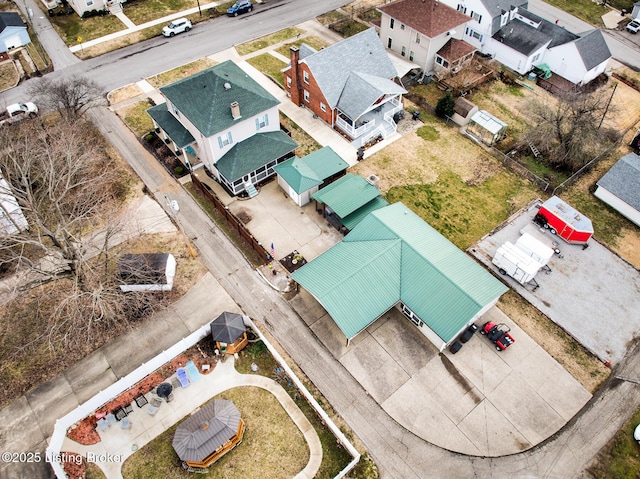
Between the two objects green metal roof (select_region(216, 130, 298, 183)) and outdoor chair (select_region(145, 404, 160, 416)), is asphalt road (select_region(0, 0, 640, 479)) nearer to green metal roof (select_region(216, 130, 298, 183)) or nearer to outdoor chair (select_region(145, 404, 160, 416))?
green metal roof (select_region(216, 130, 298, 183))

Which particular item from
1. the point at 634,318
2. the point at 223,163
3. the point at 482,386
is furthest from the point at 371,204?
the point at 634,318

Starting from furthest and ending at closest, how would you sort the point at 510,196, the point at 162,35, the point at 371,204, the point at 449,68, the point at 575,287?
the point at 162,35
the point at 449,68
the point at 510,196
the point at 371,204
the point at 575,287

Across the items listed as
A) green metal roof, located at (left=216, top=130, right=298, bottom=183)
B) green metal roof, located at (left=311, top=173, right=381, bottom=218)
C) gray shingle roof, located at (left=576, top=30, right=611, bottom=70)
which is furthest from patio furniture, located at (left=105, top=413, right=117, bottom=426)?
gray shingle roof, located at (left=576, top=30, right=611, bottom=70)

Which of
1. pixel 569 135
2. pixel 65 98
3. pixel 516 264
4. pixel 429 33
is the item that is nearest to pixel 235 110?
pixel 65 98

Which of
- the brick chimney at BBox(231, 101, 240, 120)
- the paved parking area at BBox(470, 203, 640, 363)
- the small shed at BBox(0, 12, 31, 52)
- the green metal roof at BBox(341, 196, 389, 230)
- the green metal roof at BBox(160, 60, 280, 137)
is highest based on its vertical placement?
the small shed at BBox(0, 12, 31, 52)

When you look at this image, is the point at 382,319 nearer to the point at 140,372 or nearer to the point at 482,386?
the point at 482,386

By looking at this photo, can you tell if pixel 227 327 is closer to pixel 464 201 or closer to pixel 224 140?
pixel 224 140

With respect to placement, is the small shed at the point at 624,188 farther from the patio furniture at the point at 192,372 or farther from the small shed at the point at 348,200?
the patio furniture at the point at 192,372
